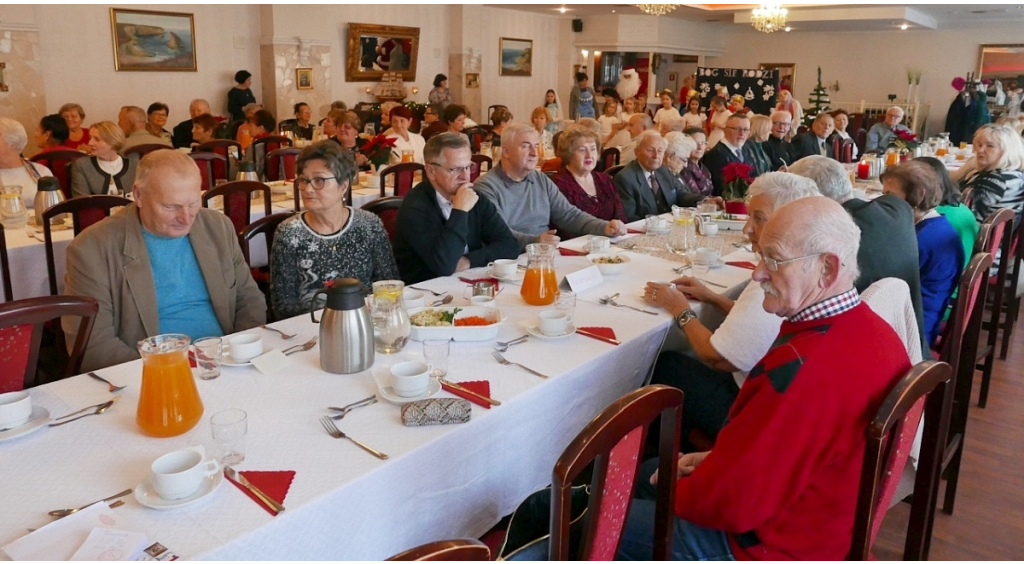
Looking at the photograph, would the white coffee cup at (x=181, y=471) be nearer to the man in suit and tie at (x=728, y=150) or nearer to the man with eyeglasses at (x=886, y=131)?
the man in suit and tie at (x=728, y=150)

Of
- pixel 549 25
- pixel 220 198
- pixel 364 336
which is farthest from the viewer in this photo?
pixel 549 25

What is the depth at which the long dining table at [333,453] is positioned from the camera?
128 centimetres

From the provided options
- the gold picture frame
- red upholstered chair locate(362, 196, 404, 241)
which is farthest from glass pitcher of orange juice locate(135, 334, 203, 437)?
the gold picture frame

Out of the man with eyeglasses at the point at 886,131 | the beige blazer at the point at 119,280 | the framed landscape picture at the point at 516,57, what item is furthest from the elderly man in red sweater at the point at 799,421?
the framed landscape picture at the point at 516,57

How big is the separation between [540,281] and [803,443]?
1154 mm

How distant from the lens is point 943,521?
2635 mm

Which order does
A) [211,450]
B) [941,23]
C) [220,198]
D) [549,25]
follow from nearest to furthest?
1. [211,450]
2. [220,198]
3. [941,23]
4. [549,25]

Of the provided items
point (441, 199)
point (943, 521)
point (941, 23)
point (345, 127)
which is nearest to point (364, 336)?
point (441, 199)

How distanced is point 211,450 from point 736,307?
57.6 inches

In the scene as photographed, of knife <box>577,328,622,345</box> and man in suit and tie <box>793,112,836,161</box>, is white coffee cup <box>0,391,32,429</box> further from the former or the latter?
man in suit and tie <box>793,112,836,161</box>

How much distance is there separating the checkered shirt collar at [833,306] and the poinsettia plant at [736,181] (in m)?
2.74

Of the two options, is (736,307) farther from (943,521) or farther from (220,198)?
(220,198)

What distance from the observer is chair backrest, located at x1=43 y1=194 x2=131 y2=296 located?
3.18 metres

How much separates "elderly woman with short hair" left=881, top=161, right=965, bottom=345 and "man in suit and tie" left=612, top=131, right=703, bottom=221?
170 centimetres
